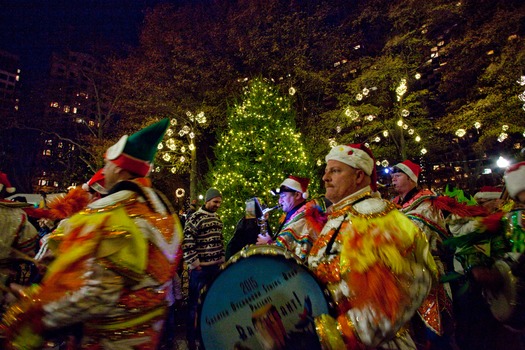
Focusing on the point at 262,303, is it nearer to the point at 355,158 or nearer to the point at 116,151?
the point at 355,158

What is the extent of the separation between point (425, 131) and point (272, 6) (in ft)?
36.1

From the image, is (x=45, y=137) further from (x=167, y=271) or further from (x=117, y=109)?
(x=167, y=271)

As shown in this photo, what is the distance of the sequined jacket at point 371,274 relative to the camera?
1.65 m

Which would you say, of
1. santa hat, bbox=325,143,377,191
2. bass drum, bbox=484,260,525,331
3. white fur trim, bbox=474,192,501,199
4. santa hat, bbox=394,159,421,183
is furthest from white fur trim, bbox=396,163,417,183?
santa hat, bbox=325,143,377,191

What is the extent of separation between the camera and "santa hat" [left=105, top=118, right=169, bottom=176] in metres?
2.40

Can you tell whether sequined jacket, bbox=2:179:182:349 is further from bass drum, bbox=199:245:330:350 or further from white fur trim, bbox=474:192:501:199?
white fur trim, bbox=474:192:501:199

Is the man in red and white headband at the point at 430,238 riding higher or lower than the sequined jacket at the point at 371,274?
lower

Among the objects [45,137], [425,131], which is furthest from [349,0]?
[45,137]

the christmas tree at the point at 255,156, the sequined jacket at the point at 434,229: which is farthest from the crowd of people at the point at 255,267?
the christmas tree at the point at 255,156

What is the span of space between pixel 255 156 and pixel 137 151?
8853mm

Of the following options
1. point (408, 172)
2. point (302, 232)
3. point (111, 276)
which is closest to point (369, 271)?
point (111, 276)

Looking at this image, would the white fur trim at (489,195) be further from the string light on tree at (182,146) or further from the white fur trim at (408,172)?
the string light on tree at (182,146)

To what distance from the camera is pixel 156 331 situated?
2.19 metres

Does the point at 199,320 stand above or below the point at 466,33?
below
